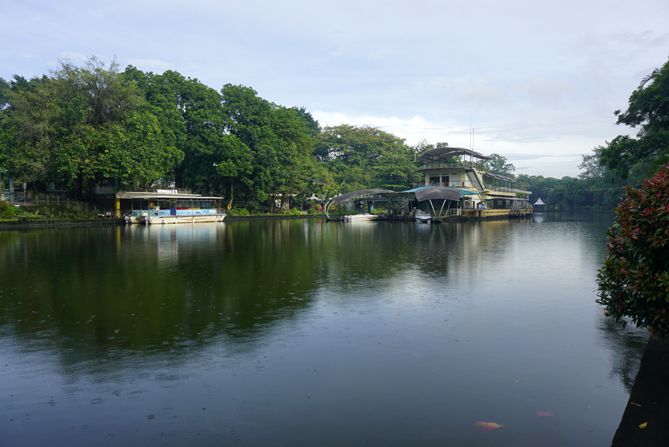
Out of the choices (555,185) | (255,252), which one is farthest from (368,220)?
(555,185)

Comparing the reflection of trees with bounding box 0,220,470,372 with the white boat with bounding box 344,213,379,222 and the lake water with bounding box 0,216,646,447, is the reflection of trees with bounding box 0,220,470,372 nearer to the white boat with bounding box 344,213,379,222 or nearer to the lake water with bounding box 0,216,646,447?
the lake water with bounding box 0,216,646,447

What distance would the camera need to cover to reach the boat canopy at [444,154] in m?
56.3

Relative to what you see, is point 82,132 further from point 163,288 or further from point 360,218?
point 163,288

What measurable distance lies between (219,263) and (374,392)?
11863mm

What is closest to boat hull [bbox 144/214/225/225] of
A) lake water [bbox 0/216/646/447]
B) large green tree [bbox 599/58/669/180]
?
lake water [bbox 0/216/646/447]

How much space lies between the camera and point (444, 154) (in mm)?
58438

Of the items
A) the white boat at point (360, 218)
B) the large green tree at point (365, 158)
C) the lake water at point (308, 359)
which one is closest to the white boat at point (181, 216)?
the white boat at point (360, 218)

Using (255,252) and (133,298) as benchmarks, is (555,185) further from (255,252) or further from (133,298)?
(133,298)

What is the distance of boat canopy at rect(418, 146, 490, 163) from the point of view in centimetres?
5634

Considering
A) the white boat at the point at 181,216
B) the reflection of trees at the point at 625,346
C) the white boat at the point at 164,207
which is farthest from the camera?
the white boat at the point at 164,207

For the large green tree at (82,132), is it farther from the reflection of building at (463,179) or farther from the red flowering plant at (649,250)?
the red flowering plant at (649,250)

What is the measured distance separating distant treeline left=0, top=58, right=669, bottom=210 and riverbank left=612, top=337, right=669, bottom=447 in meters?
18.1

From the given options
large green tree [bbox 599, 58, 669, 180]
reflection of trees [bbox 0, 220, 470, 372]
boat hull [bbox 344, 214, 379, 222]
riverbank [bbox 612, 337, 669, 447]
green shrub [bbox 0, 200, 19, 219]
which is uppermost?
large green tree [bbox 599, 58, 669, 180]

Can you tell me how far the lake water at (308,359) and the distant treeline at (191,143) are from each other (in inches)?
652
